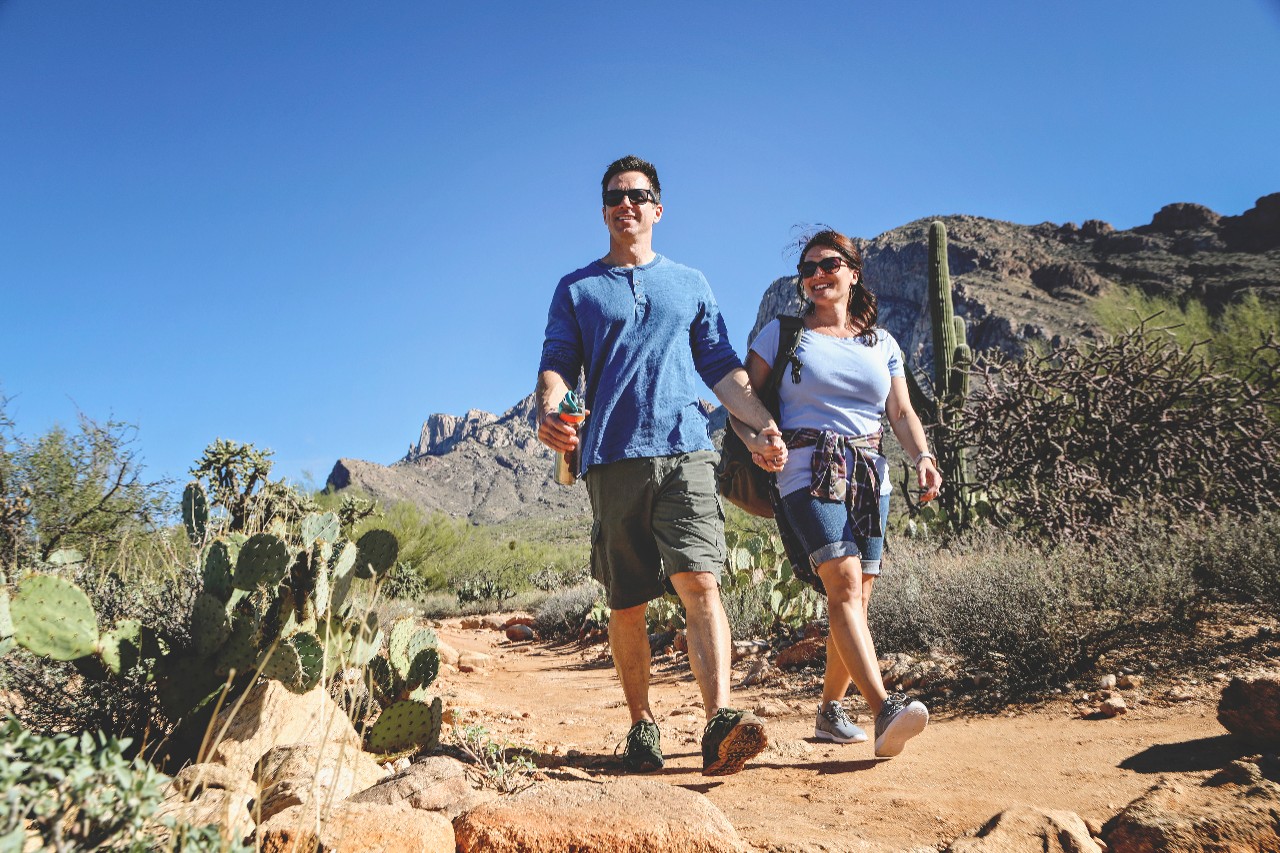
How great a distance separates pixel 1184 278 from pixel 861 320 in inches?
1713

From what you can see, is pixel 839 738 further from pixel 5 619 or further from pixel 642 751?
pixel 5 619

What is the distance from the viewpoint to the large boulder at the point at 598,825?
186cm

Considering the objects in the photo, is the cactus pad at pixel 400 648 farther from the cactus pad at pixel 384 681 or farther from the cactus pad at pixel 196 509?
the cactus pad at pixel 196 509

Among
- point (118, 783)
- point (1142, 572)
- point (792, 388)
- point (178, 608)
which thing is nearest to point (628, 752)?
point (792, 388)

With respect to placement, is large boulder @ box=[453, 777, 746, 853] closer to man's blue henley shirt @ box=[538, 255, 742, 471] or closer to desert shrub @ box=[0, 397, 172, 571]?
man's blue henley shirt @ box=[538, 255, 742, 471]

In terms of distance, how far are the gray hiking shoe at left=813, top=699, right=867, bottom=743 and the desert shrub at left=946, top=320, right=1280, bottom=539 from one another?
4.02 m

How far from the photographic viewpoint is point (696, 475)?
3.12 m

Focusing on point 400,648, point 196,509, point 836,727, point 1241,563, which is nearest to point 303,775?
point 400,648

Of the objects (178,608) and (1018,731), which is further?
(178,608)

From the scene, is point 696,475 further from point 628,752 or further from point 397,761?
point 397,761

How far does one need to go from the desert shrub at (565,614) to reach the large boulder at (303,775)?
24.7 feet

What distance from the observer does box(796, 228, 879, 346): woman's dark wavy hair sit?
3547mm

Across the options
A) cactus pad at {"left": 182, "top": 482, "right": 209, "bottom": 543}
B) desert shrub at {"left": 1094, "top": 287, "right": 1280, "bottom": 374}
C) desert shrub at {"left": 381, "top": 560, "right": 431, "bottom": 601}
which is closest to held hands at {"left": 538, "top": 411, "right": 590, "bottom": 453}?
cactus pad at {"left": 182, "top": 482, "right": 209, "bottom": 543}

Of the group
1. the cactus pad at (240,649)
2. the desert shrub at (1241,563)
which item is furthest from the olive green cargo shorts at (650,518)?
the desert shrub at (1241,563)
